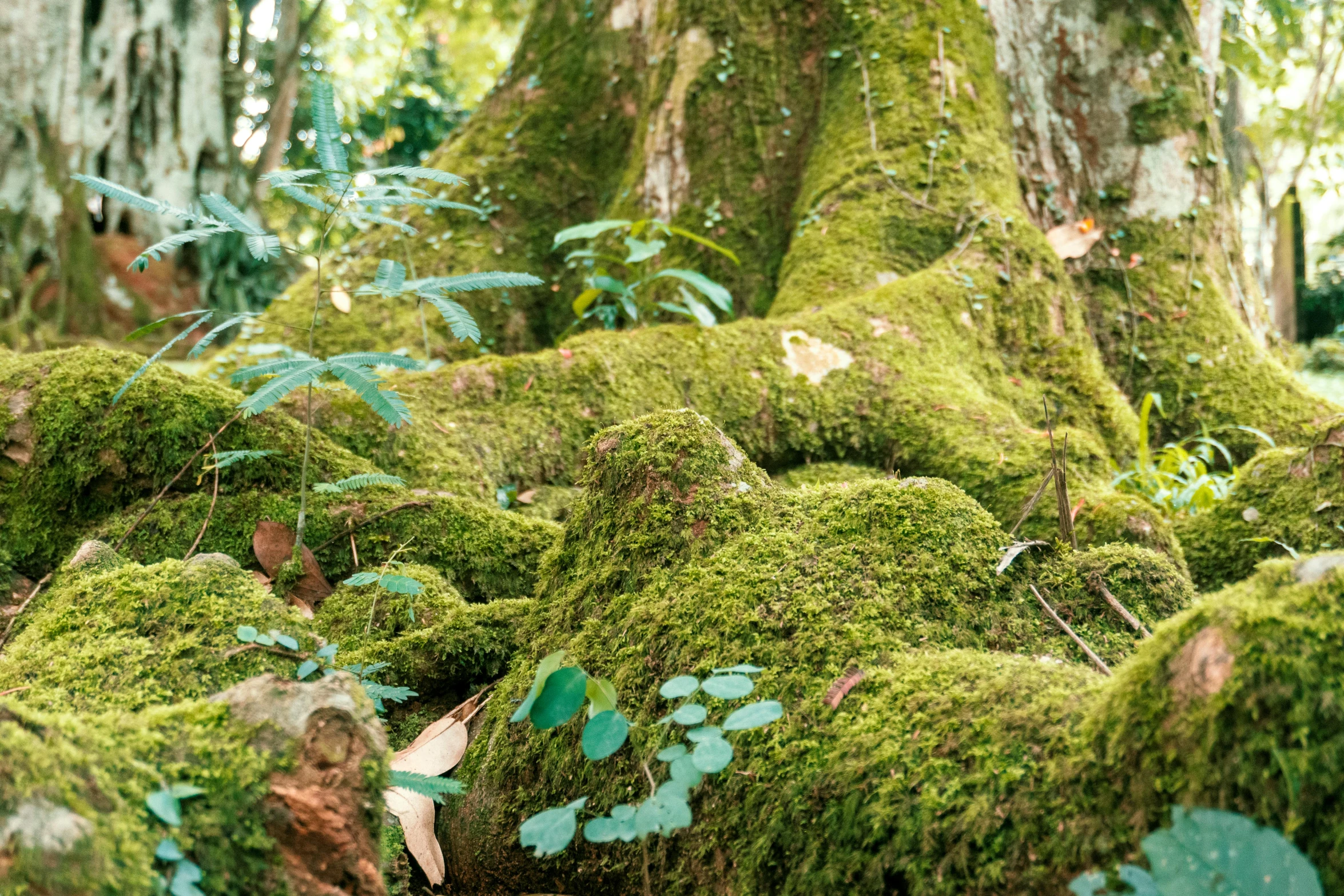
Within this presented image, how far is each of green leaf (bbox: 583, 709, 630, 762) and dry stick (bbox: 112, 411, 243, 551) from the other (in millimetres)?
1604

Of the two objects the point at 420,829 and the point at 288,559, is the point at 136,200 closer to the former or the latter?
the point at 288,559

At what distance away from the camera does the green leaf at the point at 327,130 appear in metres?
2.10

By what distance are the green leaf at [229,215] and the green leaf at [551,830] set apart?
4.83 feet

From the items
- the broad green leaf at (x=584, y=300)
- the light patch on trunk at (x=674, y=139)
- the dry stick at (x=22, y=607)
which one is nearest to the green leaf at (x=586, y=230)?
the broad green leaf at (x=584, y=300)

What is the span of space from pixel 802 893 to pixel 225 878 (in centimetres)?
69

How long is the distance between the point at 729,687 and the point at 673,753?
115mm

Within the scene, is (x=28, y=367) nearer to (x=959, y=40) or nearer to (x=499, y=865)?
(x=499, y=865)

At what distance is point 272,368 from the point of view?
1.99 metres

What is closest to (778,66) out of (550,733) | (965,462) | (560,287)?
(560,287)

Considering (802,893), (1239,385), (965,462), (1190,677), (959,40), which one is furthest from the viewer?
(959,40)

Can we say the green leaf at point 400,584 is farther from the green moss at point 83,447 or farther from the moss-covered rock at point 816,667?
the green moss at point 83,447

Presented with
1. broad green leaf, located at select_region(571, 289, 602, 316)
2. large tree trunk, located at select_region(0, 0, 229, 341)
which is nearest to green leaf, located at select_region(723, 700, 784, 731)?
broad green leaf, located at select_region(571, 289, 602, 316)

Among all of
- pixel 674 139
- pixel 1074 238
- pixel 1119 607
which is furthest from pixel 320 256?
pixel 1074 238

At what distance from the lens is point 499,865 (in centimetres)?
154
